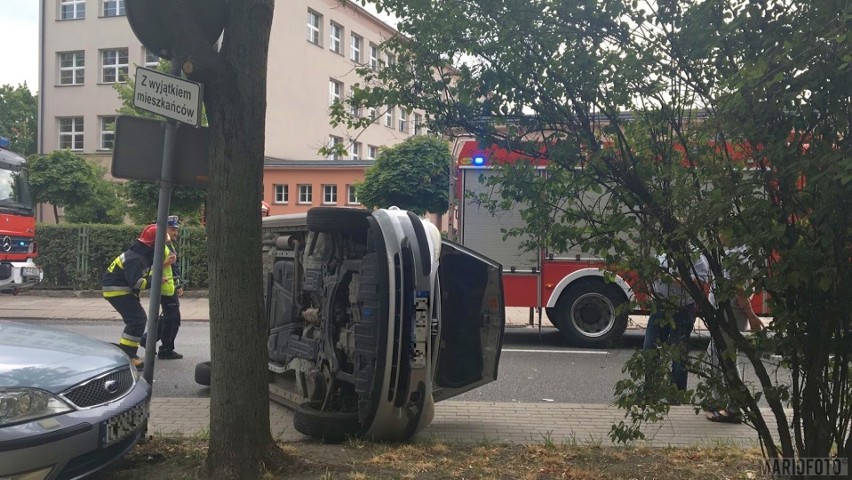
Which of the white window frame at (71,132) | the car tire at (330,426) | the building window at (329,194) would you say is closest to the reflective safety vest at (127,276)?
the car tire at (330,426)

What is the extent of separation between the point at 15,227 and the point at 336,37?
28.3 metres

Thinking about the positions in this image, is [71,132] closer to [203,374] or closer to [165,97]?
[203,374]

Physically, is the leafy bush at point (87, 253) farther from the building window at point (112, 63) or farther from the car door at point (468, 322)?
the building window at point (112, 63)

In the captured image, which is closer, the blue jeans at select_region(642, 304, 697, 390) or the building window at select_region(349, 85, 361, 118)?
the blue jeans at select_region(642, 304, 697, 390)

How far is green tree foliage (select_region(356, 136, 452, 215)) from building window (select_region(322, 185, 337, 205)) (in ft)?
37.0

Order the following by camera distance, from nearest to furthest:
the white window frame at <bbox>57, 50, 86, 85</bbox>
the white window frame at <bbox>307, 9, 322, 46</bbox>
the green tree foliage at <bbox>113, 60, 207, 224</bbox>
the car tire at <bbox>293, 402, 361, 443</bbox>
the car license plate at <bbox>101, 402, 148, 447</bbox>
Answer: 1. the car license plate at <bbox>101, 402, 148, 447</bbox>
2. the car tire at <bbox>293, 402, 361, 443</bbox>
3. the green tree foliage at <bbox>113, 60, 207, 224</bbox>
4. the white window frame at <bbox>57, 50, 86, 85</bbox>
5. the white window frame at <bbox>307, 9, 322, 46</bbox>

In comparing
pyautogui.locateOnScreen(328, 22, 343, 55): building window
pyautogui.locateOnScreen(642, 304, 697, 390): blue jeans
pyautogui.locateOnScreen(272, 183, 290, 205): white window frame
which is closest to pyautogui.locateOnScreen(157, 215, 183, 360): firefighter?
pyautogui.locateOnScreen(642, 304, 697, 390): blue jeans

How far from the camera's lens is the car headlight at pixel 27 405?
326cm

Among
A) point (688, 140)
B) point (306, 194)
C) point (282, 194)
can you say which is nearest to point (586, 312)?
point (688, 140)

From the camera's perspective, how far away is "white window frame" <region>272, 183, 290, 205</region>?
34844mm

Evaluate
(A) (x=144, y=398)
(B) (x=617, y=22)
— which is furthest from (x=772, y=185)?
(A) (x=144, y=398)

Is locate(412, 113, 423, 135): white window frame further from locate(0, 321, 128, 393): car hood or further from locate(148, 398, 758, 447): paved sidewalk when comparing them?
locate(0, 321, 128, 393): car hood

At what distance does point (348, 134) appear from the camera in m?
4.62

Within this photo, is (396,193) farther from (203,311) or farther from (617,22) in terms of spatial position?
(617,22)
